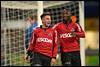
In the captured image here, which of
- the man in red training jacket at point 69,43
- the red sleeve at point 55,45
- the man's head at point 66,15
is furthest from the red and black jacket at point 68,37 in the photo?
the red sleeve at point 55,45

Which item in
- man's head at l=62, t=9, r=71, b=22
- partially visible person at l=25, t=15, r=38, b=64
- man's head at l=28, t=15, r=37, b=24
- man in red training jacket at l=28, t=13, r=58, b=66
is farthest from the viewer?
man's head at l=28, t=15, r=37, b=24

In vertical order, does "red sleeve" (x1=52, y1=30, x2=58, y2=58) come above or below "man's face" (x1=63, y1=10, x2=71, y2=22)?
below

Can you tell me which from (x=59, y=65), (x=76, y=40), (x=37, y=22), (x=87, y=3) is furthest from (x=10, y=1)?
(x=87, y=3)

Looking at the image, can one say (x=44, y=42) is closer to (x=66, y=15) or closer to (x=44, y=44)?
(x=44, y=44)

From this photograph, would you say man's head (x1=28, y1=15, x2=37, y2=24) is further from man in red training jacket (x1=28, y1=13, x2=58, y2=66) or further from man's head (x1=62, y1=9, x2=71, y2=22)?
man in red training jacket (x1=28, y1=13, x2=58, y2=66)

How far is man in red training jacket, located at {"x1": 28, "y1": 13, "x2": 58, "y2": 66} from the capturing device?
11.6 metres

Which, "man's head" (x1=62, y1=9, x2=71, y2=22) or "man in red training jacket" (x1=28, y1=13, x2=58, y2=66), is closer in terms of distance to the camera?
"man in red training jacket" (x1=28, y1=13, x2=58, y2=66)

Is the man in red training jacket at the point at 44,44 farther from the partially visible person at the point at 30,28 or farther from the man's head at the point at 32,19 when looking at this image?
the man's head at the point at 32,19

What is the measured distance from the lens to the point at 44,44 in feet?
38.4

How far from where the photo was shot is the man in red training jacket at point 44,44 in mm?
11648

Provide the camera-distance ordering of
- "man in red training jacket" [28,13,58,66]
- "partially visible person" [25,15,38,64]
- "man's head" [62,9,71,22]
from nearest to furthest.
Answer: "man in red training jacket" [28,13,58,66] → "man's head" [62,9,71,22] → "partially visible person" [25,15,38,64]

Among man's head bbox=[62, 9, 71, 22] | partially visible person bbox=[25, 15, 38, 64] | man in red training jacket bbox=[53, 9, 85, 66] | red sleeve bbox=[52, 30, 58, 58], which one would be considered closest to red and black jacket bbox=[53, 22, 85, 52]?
man in red training jacket bbox=[53, 9, 85, 66]

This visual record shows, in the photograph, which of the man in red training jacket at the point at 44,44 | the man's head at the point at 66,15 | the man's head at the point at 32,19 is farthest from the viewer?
the man's head at the point at 32,19

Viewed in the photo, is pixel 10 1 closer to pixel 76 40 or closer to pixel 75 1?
pixel 75 1
